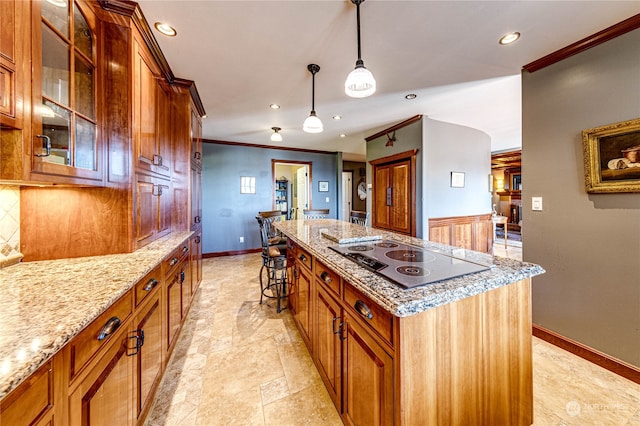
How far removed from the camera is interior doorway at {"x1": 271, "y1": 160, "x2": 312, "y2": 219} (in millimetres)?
5718

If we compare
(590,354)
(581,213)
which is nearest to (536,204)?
(581,213)

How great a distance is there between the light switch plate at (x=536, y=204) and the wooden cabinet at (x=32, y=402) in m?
3.25

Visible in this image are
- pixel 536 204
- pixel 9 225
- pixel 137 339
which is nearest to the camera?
pixel 137 339

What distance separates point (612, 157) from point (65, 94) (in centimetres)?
350

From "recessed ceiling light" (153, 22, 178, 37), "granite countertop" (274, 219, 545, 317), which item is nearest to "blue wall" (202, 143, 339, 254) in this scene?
"recessed ceiling light" (153, 22, 178, 37)

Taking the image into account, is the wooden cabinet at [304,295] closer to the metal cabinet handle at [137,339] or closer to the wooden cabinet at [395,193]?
the metal cabinet handle at [137,339]

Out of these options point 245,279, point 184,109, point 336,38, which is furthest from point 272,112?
point 245,279

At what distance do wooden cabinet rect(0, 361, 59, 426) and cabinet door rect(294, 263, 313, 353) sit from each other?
122 centimetres

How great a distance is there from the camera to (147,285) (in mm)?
1312

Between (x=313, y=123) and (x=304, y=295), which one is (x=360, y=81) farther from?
(x=304, y=295)

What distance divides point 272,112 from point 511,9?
2.74 metres

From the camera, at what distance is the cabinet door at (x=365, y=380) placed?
34.6 inches

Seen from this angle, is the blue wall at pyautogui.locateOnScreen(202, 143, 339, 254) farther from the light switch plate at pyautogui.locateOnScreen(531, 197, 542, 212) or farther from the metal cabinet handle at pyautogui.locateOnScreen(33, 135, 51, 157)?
the light switch plate at pyautogui.locateOnScreen(531, 197, 542, 212)

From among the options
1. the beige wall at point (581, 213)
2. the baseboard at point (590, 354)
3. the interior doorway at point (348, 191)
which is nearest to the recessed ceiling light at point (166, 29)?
the beige wall at point (581, 213)
